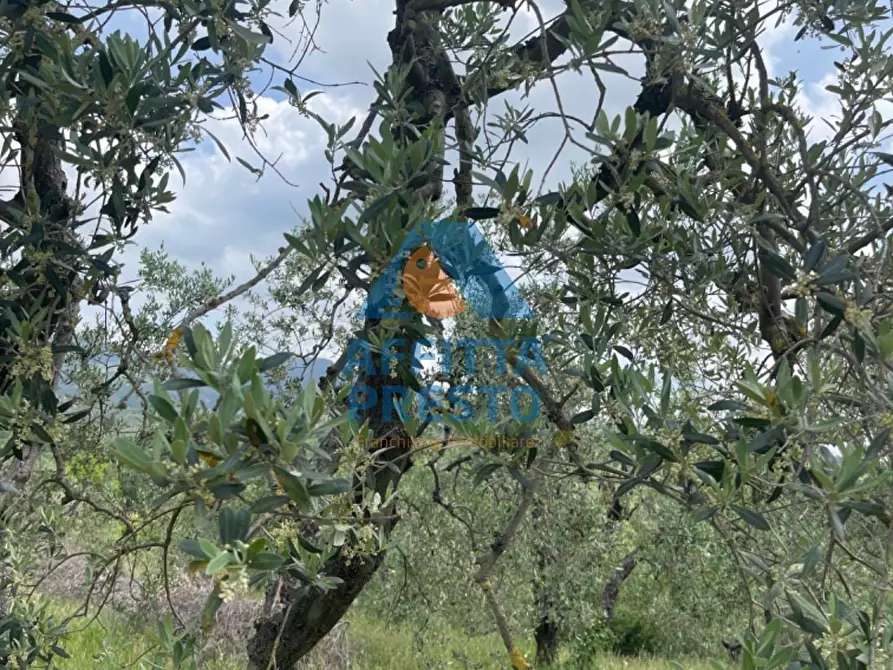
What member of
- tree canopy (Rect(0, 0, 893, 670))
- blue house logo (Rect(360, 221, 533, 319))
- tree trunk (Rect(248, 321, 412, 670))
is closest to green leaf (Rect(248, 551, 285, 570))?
tree canopy (Rect(0, 0, 893, 670))

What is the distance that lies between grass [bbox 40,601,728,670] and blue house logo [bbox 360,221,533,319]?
3719mm

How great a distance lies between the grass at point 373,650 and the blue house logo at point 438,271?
3.72 m

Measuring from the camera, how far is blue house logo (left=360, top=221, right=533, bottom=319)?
1.64 m

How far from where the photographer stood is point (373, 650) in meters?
7.21

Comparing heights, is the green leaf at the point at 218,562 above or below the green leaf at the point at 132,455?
below

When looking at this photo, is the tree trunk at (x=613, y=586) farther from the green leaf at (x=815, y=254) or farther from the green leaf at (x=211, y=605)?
the green leaf at (x=211, y=605)

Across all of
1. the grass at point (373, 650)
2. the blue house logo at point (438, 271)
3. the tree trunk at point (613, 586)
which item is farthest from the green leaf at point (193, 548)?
the tree trunk at point (613, 586)

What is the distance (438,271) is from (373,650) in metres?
6.43

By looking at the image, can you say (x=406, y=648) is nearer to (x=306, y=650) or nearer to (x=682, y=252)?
(x=306, y=650)

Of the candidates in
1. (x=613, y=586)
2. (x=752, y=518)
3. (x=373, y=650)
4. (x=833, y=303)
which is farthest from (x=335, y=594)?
(x=613, y=586)

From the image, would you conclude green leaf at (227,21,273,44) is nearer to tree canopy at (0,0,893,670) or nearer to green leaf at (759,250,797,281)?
tree canopy at (0,0,893,670)

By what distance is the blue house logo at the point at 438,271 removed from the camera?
1642mm

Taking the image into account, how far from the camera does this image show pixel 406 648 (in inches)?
282

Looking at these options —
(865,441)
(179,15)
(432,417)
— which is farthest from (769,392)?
(179,15)
